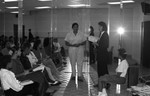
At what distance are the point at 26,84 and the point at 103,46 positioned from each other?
237 cm

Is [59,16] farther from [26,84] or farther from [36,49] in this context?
[26,84]

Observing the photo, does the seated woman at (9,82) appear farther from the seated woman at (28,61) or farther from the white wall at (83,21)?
the white wall at (83,21)

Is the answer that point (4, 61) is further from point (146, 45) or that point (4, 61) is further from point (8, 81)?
point (146, 45)

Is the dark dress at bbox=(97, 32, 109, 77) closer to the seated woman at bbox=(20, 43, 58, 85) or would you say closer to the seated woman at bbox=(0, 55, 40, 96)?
the seated woman at bbox=(20, 43, 58, 85)

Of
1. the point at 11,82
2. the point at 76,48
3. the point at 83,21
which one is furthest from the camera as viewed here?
the point at 83,21

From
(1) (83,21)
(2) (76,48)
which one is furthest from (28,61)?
(1) (83,21)

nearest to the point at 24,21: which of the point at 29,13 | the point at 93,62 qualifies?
the point at 29,13

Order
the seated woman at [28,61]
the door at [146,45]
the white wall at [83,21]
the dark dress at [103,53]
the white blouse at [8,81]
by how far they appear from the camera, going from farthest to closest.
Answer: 1. the door at [146,45]
2. the white wall at [83,21]
3. the dark dress at [103,53]
4. the seated woman at [28,61]
5. the white blouse at [8,81]

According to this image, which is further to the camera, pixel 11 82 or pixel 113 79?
pixel 113 79

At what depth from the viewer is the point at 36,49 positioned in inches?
277

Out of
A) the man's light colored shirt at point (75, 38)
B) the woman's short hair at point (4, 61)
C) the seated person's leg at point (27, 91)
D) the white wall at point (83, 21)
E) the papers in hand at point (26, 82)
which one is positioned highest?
the white wall at point (83, 21)

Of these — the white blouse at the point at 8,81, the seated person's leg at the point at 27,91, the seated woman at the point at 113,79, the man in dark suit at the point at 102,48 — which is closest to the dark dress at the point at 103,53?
the man in dark suit at the point at 102,48

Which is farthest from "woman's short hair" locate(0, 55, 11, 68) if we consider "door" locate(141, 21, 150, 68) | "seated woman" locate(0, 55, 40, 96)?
"door" locate(141, 21, 150, 68)

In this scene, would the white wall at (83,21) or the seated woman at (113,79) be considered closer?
the seated woman at (113,79)
